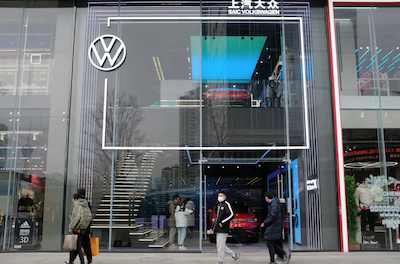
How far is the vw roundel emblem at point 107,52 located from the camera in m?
10.2

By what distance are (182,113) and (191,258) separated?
3.63m

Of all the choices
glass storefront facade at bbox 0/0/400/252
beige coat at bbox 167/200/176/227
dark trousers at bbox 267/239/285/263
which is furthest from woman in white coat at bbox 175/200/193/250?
dark trousers at bbox 267/239/285/263

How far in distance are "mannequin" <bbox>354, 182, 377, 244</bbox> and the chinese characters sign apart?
17.2 ft

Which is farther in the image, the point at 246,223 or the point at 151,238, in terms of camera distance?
the point at 246,223

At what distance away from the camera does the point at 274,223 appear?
24.9 ft

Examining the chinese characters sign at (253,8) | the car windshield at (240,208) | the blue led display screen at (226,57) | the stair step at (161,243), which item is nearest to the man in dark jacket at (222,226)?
the stair step at (161,243)

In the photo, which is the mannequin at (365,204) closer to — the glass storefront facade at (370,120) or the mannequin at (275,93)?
the glass storefront facade at (370,120)

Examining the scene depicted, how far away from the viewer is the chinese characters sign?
34.5 ft

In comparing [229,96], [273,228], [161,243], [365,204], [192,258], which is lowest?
[192,258]

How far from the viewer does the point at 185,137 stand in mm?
9875

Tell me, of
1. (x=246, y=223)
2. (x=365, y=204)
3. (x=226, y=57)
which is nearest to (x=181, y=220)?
(x=246, y=223)

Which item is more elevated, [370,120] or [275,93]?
[275,93]

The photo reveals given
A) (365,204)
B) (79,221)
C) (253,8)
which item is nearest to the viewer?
(79,221)

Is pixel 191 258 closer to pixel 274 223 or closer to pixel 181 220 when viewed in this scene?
pixel 181 220
